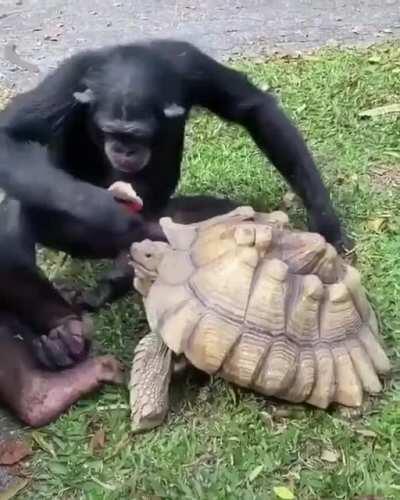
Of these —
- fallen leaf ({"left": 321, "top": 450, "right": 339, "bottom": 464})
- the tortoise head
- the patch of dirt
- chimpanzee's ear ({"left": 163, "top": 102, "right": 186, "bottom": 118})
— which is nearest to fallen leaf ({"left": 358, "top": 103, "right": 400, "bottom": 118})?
the patch of dirt

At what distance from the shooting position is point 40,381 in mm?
3502

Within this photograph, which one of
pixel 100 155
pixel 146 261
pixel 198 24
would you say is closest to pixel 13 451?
pixel 146 261

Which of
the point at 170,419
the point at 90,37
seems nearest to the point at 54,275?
the point at 170,419

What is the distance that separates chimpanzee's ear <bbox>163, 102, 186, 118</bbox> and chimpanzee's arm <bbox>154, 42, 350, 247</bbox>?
0.18 m

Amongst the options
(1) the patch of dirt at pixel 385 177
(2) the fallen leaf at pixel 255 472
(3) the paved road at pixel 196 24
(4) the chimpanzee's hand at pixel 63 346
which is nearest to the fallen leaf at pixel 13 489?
(4) the chimpanzee's hand at pixel 63 346

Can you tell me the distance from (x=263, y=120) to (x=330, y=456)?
1.63m

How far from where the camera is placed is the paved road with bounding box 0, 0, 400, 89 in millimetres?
6535

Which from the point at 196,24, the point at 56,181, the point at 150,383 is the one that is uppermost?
the point at 56,181

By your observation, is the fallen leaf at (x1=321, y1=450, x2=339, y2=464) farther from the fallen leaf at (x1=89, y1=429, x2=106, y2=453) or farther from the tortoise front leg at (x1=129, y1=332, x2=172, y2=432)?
the fallen leaf at (x1=89, y1=429, x2=106, y2=453)

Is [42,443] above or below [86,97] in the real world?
below

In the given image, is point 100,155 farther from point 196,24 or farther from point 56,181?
point 196,24

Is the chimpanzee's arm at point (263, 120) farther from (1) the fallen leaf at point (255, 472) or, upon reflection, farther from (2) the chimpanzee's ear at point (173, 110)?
(1) the fallen leaf at point (255, 472)

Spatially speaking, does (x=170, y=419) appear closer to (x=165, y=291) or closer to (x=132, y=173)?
(x=165, y=291)

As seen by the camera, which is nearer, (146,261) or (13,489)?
(13,489)
